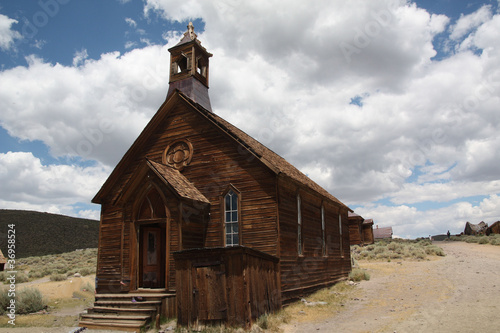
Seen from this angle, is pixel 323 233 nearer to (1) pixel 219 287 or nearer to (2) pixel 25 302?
(1) pixel 219 287

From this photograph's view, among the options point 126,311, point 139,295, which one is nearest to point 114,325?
point 126,311

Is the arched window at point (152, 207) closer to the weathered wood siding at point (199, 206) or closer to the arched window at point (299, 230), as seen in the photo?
the weathered wood siding at point (199, 206)

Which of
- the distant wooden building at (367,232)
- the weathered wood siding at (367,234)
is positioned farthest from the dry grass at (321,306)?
the weathered wood siding at (367,234)

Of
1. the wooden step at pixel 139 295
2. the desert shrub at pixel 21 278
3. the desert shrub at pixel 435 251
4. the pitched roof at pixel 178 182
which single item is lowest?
the desert shrub at pixel 21 278

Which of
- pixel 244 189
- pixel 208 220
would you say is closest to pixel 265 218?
pixel 244 189

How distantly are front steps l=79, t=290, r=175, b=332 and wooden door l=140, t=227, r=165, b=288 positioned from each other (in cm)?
126

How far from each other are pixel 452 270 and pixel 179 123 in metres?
15.1

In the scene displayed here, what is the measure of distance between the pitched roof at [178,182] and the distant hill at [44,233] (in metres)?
49.8

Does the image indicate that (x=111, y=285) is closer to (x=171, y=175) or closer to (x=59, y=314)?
(x=59, y=314)

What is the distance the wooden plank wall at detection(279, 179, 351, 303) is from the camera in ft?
41.1

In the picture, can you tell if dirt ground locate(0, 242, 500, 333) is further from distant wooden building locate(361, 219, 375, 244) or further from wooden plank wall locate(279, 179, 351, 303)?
distant wooden building locate(361, 219, 375, 244)

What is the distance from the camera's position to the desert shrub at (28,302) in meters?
13.9

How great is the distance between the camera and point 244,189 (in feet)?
41.9

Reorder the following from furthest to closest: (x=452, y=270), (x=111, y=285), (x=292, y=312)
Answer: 1. (x=452, y=270)
2. (x=111, y=285)
3. (x=292, y=312)
